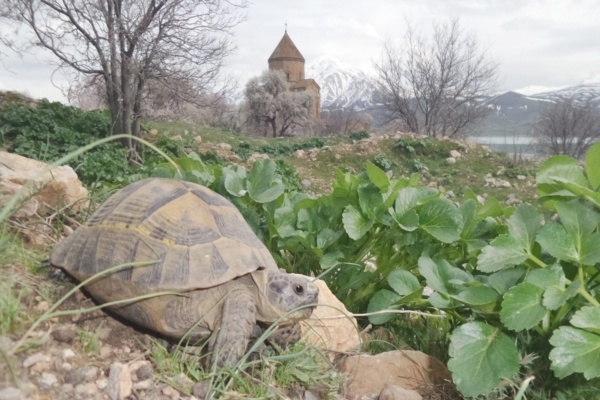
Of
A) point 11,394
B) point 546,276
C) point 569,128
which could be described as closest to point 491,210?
point 546,276

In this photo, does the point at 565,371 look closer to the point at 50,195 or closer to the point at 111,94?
the point at 50,195

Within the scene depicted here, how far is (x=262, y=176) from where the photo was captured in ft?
9.17

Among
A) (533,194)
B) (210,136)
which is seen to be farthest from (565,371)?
(210,136)

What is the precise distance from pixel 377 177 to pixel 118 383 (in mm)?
1606

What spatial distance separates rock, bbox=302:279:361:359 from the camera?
2.26m

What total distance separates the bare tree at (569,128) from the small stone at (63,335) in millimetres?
39585

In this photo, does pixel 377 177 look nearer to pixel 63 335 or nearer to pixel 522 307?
pixel 522 307

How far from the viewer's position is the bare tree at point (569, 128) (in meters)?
37.2

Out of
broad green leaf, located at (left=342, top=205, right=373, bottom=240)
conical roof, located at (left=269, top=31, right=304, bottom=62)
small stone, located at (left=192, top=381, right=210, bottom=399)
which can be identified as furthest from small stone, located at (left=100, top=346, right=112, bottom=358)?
conical roof, located at (left=269, top=31, right=304, bottom=62)

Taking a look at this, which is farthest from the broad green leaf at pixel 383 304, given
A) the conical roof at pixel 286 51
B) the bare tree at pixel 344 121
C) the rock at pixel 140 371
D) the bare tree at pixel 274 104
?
the conical roof at pixel 286 51

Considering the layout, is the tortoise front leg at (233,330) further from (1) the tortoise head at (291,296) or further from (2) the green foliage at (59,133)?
Answer: (2) the green foliage at (59,133)

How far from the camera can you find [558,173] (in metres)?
2.29

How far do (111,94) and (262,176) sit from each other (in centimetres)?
1054

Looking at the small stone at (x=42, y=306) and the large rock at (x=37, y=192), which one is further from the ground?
the large rock at (x=37, y=192)
